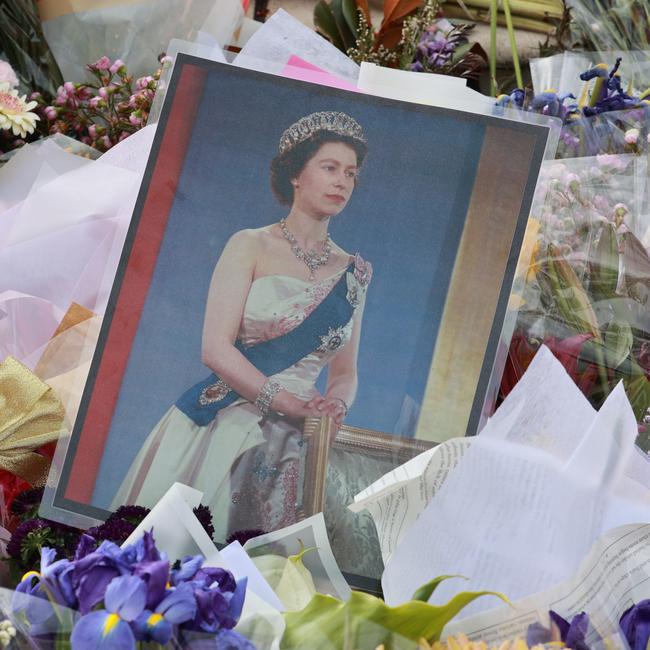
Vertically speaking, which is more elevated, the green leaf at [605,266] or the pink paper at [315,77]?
the pink paper at [315,77]

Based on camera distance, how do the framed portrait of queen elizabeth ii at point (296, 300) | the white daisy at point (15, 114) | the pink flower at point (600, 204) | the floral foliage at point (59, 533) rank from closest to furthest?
the floral foliage at point (59, 533) < the framed portrait of queen elizabeth ii at point (296, 300) < the pink flower at point (600, 204) < the white daisy at point (15, 114)

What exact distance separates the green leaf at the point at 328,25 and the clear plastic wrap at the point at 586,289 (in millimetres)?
608

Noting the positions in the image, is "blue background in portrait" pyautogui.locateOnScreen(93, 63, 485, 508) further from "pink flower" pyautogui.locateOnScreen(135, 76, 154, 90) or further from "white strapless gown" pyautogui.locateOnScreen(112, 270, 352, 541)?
"pink flower" pyautogui.locateOnScreen(135, 76, 154, 90)

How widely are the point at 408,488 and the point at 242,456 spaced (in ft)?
0.63

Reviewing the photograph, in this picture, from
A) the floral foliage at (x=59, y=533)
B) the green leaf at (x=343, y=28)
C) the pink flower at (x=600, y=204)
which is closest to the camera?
the floral foliage at (x=59, y=533)

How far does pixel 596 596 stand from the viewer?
602 mm

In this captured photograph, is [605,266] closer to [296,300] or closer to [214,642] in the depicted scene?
[296,300]

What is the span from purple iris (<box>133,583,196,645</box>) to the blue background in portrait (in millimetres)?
322

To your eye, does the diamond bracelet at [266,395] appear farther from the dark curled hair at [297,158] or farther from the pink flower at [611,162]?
the pink flower at [611,162]

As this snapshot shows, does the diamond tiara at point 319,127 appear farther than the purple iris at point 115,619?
Yes

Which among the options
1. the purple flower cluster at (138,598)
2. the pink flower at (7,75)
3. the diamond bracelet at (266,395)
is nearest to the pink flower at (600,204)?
the diamond bracelet at (266,395)

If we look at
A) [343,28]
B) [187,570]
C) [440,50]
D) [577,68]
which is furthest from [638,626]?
[343,28]

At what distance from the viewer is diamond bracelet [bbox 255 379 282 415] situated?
0.82 m

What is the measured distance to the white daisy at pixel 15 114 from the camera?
1.10 metres
